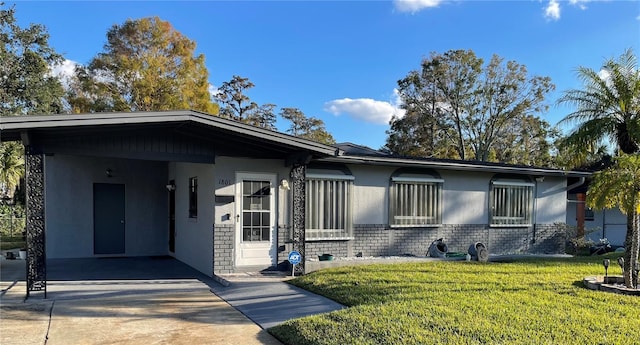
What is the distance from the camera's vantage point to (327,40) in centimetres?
1858

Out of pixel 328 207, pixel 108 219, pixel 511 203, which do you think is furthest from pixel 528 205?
pixel 108 219

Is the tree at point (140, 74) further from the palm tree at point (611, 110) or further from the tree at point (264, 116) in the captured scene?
the palm tree at point (611, 110)

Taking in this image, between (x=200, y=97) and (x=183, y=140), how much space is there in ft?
55.8

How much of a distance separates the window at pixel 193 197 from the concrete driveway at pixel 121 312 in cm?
148

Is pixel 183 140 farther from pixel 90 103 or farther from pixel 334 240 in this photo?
pixel 90 103

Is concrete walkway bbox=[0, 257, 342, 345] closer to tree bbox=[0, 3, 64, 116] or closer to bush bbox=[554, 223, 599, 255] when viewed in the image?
bush bbox=[554, 223, 599, 255]

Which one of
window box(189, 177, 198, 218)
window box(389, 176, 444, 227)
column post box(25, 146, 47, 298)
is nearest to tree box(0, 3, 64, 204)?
window box(189, 177, 198, 218)

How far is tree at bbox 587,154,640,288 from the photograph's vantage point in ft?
23.6

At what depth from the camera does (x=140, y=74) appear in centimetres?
2316

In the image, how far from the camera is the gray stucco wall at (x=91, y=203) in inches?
447

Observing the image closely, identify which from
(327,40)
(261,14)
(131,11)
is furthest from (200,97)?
(261,14)

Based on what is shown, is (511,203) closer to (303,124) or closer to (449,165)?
(449,165)

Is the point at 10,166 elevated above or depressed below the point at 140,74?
below

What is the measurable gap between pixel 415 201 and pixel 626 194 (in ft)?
16.5
